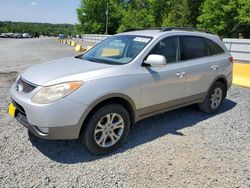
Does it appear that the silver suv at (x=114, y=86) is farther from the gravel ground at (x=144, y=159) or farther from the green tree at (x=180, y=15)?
the green tree at (x=180, y=15)

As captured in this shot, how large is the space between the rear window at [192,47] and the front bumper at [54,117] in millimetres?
2318

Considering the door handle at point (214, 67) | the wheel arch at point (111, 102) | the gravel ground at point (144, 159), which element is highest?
the door handle at point (214, 67)

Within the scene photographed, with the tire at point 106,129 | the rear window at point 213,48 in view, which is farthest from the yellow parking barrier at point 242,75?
the tire at point 106,129

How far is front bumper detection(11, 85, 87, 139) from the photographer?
3064 mm

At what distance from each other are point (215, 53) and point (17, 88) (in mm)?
3947

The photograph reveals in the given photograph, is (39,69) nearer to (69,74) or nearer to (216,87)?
(69,74)

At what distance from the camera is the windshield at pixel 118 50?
4.00 meters

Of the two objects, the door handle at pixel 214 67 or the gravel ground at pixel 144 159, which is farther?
the door handle at pixel 214 67

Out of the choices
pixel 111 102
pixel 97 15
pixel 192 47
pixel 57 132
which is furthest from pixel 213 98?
pixel 97 15

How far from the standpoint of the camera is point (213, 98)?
A: 5.41 metres

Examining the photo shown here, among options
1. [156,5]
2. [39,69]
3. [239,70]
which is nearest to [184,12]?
[156,5]

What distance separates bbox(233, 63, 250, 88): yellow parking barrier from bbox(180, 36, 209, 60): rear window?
142 inches

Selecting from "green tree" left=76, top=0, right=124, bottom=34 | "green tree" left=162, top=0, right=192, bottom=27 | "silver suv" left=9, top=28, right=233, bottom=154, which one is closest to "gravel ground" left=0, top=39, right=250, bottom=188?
"silver suv" left=9, top=28, right=233, bottom=154

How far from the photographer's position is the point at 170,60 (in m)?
4.31
